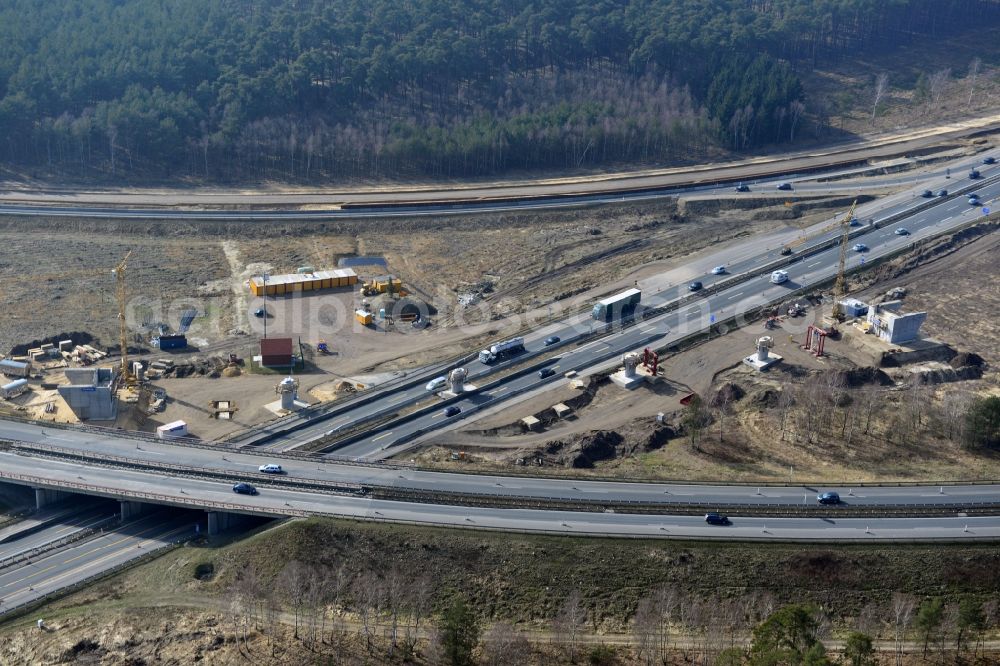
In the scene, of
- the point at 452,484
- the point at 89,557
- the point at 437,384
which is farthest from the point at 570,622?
the point at 437,384

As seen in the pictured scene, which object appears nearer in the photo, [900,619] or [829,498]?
[900,619]

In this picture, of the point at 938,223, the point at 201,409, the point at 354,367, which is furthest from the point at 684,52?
the point at 201,409

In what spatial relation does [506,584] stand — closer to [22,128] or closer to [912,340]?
[912,340]

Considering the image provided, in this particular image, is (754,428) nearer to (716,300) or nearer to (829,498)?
(829,498)

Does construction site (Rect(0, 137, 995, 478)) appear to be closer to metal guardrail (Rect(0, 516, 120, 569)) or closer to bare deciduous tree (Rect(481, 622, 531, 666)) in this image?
metal guardrail (Rect(0, 516, 120, 569))

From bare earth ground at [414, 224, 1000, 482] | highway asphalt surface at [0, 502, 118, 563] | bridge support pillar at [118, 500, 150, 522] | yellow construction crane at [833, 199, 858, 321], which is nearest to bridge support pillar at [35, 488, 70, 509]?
highway asphalt surface at [0, 502, 118, 563]

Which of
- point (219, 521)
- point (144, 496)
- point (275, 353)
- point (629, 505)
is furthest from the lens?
point (275, 353)
